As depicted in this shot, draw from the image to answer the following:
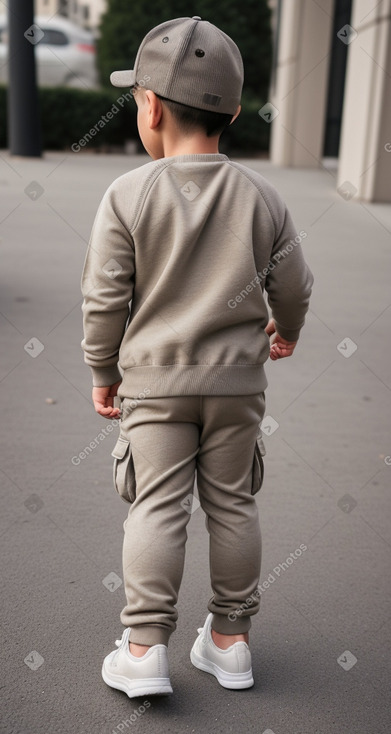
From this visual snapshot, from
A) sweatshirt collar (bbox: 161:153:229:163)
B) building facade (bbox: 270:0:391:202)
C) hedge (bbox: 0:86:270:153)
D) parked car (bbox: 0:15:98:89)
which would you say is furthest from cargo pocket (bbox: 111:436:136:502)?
parked car (bbox: 0:15:98:89)

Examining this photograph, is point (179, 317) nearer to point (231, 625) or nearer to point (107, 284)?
point (107, 284)

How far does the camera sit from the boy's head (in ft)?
6.48

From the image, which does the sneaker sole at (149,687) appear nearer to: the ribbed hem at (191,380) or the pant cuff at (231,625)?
the pant cuff at (231,625)

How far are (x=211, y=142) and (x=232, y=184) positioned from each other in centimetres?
13

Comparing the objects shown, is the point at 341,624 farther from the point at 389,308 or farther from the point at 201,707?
the point at 389,308

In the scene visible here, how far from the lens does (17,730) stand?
6.53 feet

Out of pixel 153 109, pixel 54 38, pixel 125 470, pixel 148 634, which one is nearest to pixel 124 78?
pixel 153 109

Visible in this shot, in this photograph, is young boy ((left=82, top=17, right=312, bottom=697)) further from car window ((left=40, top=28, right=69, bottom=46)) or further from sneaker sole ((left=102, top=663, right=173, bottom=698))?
car window ((left=40, top=28, right=69, bottom=46))

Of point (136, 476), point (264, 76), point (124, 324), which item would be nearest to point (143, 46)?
point (124, 324)

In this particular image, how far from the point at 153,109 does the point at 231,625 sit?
1.28 metres

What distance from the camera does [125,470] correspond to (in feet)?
6.91

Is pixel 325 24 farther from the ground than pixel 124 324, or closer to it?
closer to it

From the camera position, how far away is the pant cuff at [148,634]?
206 centimetres

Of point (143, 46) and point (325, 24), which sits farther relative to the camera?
point (325, 24)
